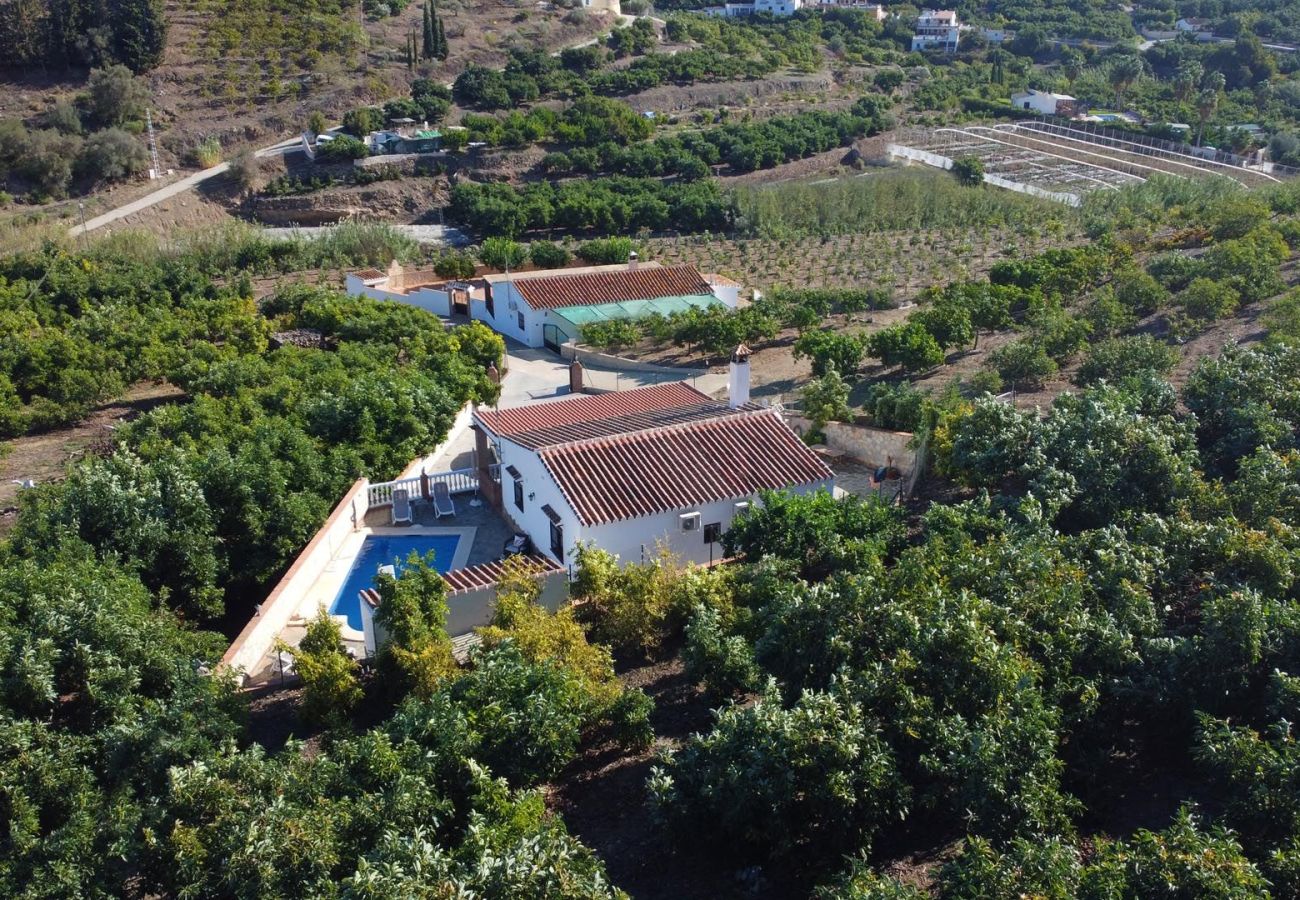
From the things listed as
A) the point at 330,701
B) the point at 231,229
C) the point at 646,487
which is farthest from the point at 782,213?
the point at 330,701

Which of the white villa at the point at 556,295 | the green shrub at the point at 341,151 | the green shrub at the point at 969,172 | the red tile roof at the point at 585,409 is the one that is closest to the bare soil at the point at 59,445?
the white villa at the point at 556,295

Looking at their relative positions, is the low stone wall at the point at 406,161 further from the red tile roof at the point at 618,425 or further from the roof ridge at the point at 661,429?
the roof ridge at the point at 661,429

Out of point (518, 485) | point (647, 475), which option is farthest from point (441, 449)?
point (647, 475)

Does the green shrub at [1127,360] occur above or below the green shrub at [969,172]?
below

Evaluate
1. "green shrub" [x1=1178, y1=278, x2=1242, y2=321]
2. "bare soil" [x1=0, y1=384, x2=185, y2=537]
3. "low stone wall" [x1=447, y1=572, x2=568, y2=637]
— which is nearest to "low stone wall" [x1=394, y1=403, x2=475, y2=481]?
"low stone wall" [x1=447, y1=572, x2=568, y2=637]

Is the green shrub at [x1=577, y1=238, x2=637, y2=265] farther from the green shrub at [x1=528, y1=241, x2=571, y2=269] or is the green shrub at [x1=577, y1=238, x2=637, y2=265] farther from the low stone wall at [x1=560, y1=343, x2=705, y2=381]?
the low stone wall at [x1=560, y1=343, x2=705, y2=381]

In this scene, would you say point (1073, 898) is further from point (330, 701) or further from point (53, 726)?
point (53, 726)
